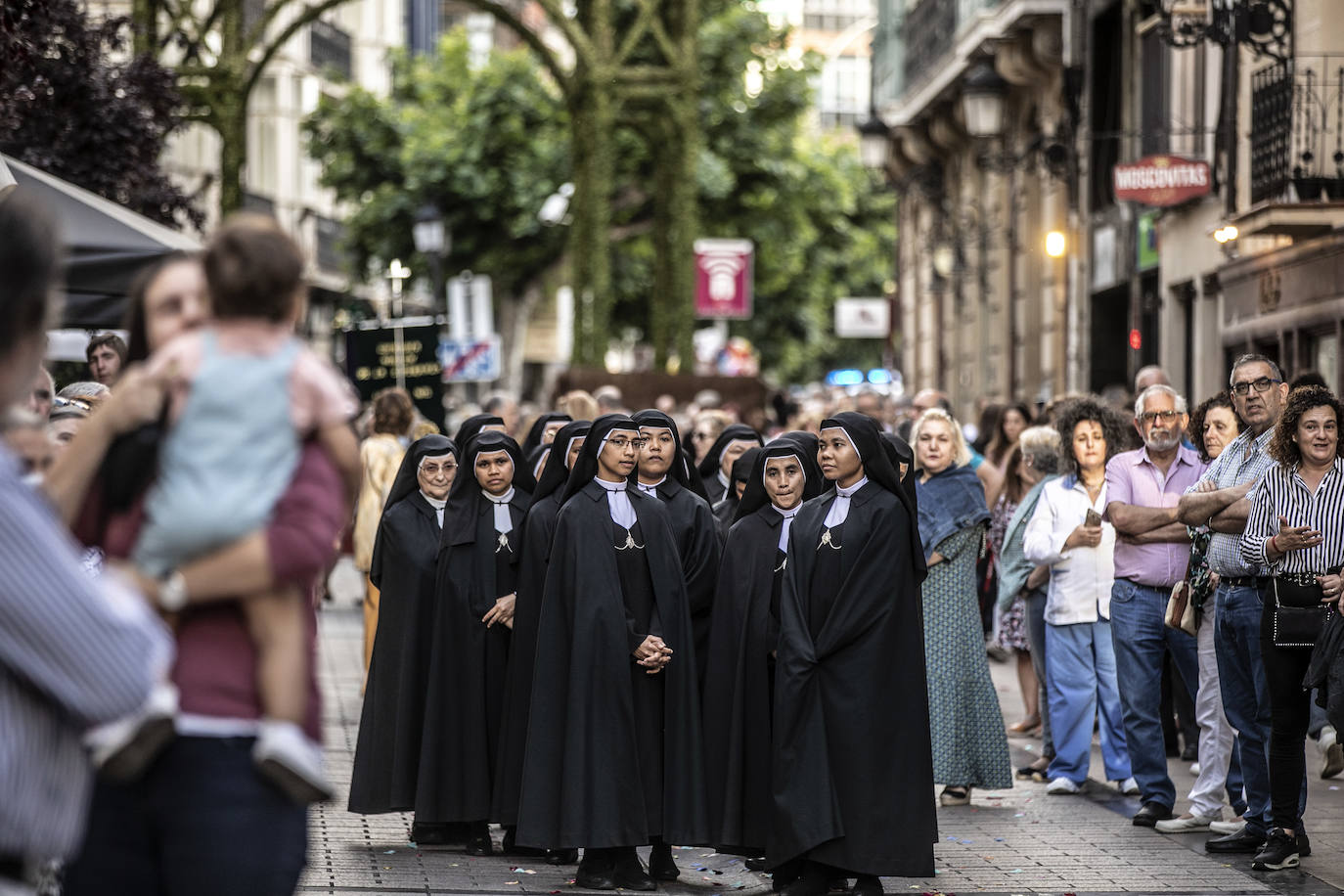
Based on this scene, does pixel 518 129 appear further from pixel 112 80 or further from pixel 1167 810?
pixel 1167 810

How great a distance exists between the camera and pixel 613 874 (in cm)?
943

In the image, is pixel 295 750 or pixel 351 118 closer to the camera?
pixel 295 750

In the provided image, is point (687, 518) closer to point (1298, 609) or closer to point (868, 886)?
point (868, 886)

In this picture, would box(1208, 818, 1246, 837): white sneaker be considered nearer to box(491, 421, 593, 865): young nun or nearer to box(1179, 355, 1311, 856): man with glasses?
box(1179, 355, 1311, 856): man with glasses

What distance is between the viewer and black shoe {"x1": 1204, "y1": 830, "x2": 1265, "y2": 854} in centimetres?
1005

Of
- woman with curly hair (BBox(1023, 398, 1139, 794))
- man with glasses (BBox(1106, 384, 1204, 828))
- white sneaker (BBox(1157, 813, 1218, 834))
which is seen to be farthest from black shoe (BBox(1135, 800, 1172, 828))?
woman with curly hair (BBox(1023, 398, 1139, 794))

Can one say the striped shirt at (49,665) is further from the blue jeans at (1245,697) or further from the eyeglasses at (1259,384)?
the eyeglasses at (1259,384)

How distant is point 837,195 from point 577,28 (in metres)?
26.2

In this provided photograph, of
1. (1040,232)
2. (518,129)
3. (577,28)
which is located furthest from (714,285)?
(518,129)

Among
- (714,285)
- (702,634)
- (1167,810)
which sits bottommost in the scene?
(1167,810)

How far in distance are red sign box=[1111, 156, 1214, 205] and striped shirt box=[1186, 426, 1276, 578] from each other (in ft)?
36.8

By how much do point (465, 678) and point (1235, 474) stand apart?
347 centimetres

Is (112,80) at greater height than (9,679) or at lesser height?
greater

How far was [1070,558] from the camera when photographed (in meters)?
12.1
